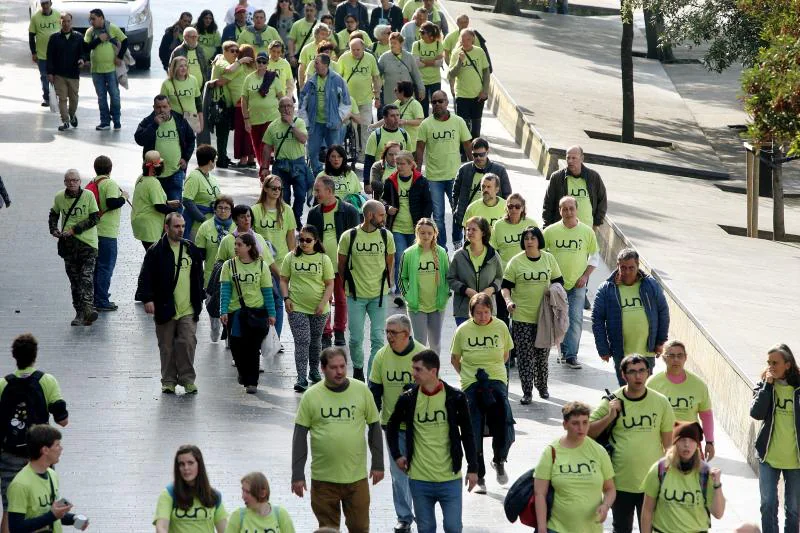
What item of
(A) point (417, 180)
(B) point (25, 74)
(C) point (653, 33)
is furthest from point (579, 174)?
(C) point (653, 33)

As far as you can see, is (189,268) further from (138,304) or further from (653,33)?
(653,33)

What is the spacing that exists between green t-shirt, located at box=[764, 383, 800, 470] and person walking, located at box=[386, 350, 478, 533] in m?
2.03

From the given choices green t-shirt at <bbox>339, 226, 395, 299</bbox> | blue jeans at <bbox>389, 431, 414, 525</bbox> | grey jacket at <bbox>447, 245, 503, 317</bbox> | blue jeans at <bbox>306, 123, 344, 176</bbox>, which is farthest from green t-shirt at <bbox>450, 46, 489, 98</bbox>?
blue jeans at <bbox>389, 431, 414, 525</bbox>

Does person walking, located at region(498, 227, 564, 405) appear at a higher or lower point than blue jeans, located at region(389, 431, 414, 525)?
higher

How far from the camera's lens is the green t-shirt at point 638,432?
10.8m

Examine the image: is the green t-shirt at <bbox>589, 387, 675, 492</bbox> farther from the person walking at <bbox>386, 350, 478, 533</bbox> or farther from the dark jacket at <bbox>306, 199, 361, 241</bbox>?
the dark jacket at <bbox>306, 199, 361, 241</bbox>

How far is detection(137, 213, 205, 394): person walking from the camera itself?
14500 millimetres

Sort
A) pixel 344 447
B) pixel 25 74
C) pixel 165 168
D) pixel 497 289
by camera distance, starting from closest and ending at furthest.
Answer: pixel 344 447, pixel 497 289, pixel 165 168, pixel 25 74

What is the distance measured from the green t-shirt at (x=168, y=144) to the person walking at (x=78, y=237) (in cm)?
258

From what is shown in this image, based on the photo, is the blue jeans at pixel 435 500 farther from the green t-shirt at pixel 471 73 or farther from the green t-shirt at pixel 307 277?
the green t-shirt at pixel 471 73

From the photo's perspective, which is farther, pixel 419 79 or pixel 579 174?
pixel 419 79

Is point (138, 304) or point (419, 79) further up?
point (419, 79)

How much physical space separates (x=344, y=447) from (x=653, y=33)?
28.9 meters

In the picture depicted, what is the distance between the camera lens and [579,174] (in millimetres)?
16578
